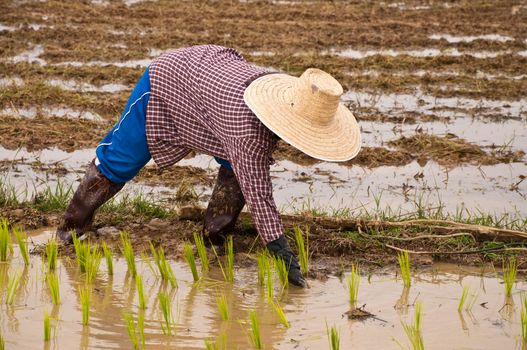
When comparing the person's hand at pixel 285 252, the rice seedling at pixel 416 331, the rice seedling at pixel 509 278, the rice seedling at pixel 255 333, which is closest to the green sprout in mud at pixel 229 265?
the person's hand at pixel 285 252

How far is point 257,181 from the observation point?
4.21 m

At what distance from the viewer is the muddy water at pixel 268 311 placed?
3998 millimetres

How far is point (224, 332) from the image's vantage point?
4078mm

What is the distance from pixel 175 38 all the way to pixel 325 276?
6503mm

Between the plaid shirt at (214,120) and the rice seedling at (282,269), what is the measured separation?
126 mm

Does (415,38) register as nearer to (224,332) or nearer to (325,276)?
(325,276)

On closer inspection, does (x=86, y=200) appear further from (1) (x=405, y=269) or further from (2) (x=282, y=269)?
(1) (x=405, y=269)

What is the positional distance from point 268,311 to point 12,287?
1249 millimetres

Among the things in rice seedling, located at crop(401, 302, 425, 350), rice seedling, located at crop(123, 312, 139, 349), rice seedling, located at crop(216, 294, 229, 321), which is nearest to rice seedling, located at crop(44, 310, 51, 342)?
rice seedling, located at crop(123, 312, 139, 349)

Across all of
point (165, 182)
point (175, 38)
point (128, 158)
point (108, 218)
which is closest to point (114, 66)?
point (175, 38)

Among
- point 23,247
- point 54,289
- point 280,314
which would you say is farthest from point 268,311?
point 23,247

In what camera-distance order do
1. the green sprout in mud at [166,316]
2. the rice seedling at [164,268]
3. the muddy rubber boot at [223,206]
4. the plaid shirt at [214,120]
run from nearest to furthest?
the green sprout in mud at [166,316] → the plaid shirt at [214,120] → the rice seedling at [164,268] → the muddy rubber boot at [223,206]

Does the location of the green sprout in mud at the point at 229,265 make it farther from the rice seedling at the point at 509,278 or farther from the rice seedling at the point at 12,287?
the rice seedling at the point at 509,278

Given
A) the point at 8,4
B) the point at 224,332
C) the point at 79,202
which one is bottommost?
the point at 224,332
